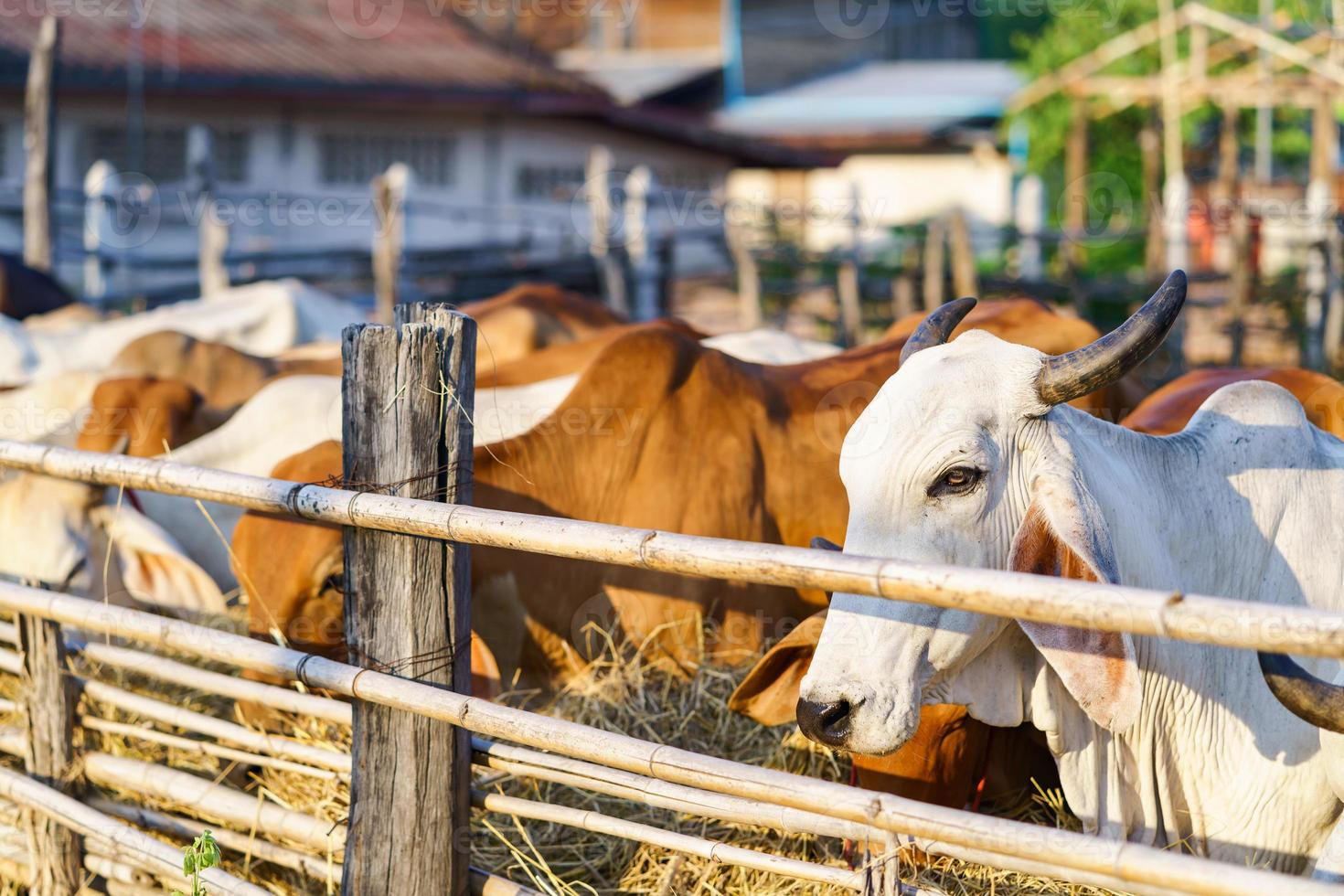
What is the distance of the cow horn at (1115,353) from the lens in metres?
2.17

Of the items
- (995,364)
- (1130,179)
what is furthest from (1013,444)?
(1130,179)

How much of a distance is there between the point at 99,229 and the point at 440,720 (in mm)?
9629

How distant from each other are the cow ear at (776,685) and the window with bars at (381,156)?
1560 cm

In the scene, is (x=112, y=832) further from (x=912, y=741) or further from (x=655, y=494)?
(x=912, y=741)

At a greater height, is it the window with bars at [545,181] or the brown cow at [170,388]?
the window with bars at [545,181]

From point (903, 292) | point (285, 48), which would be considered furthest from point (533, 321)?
point (285, 48)

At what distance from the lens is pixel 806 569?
1.99 m

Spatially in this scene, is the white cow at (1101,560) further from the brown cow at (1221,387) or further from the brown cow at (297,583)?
the brown cow at (297,583)

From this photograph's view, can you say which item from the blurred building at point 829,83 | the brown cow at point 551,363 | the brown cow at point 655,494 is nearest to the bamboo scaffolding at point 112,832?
the brown cow at point 655,494

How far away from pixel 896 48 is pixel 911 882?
29.7m

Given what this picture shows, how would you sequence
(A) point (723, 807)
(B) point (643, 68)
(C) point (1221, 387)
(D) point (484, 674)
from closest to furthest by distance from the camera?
(A) point (723, 807) → (C) point (1221, 387) → (D) point (484, 674) → (B) point (643, 68)

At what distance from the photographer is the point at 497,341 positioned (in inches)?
229

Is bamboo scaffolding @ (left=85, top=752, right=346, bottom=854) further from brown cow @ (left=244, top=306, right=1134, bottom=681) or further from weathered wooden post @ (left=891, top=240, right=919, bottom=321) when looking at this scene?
weathered wooden post @ (left=891, top=240, right=919, bottom=321)

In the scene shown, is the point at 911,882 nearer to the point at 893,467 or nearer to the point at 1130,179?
the point at 893,467
